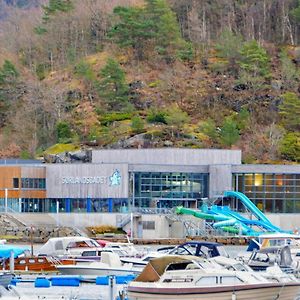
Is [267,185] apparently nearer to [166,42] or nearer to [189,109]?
[189,109]

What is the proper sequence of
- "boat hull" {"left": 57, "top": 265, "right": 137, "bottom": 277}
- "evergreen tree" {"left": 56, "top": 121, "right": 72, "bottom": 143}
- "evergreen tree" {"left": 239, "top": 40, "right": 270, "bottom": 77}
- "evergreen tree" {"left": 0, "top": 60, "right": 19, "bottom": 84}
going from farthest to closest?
1. "evergreen tree" {"left": 0, "top": 60, "right": 19, "bottom": 84}
2. "evergreen tree" {"left": 239, "top": 40, "right": 270, "bottom": 77}
3. "evergreen tree" {"left": 56, "top": 121, "right": 72, "bottom": 143}
4. "boat hull" {"left": 57, "top": 265, "right": 137, "bottom": 277}

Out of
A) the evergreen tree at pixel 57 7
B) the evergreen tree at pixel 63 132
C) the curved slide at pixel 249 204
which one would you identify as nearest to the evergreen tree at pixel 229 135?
the curved slide at pixel 249 204

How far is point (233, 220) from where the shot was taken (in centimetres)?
8356

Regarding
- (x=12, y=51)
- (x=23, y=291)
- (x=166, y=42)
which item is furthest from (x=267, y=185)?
(x=12, y=51)

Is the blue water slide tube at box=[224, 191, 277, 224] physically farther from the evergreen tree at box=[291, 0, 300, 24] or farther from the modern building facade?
the evergreen tree at box=[291, 0, 300, 24]

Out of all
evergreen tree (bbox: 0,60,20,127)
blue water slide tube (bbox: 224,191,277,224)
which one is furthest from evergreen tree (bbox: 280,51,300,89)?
blue water slide tube (bbox: 224,191,277,224)

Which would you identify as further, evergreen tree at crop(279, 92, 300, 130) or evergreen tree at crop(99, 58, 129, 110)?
evergreen tree at crop(99, 58, 129, 110)

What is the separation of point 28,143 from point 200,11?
29002 mm

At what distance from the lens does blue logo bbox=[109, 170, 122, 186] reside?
3378 inches

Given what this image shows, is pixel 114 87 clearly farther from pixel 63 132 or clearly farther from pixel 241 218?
pixel 241 218

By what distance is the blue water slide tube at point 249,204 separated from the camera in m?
84.6

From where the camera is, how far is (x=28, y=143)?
113250 mm

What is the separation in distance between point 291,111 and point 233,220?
25159mm

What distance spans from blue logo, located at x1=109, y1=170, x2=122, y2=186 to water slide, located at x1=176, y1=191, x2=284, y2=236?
4878 millimetres
